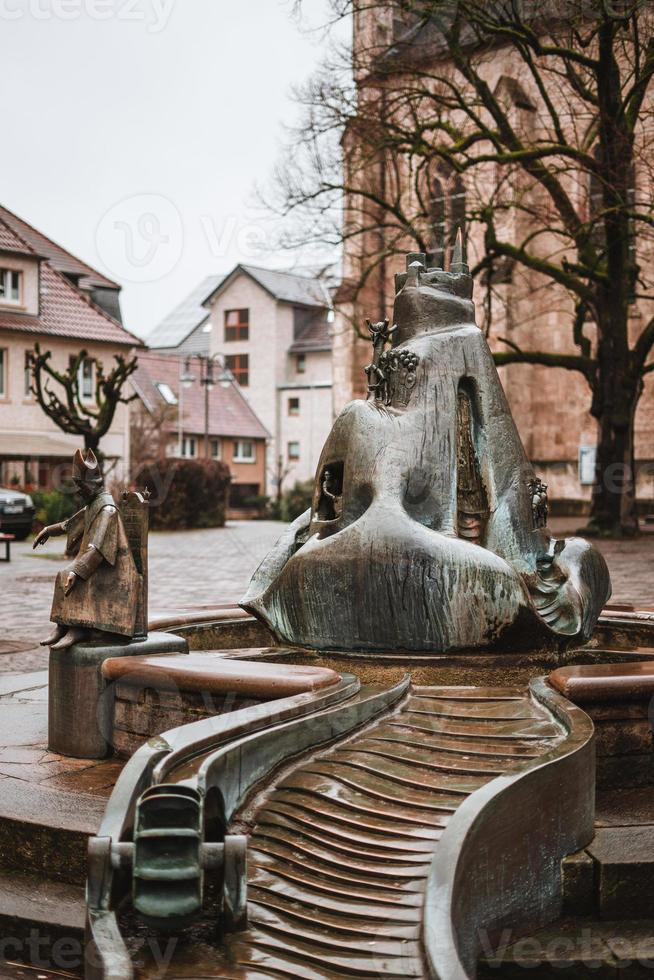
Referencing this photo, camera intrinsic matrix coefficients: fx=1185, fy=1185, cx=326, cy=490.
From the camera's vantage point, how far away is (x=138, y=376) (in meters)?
53.2

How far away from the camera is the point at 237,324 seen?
6100 cm

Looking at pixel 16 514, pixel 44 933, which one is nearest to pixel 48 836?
pixel 44 933

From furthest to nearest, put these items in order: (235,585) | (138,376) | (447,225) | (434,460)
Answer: (138,376)
(447,225)
(235,585)
(434,460)

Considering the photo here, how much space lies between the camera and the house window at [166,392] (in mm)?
52625

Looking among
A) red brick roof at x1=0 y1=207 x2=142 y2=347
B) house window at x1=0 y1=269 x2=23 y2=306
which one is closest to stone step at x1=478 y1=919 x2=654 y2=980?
red brick roof at x1=0 y1=207 x2=142 y2=347

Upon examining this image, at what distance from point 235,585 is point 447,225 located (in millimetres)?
15550

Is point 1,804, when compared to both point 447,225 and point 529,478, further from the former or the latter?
point 447,225

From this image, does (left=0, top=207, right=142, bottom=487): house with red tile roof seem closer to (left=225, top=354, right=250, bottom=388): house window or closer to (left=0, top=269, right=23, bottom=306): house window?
(left=0, top=269, right=23, bottom=306): house window

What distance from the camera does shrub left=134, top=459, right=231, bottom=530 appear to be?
1287 inches


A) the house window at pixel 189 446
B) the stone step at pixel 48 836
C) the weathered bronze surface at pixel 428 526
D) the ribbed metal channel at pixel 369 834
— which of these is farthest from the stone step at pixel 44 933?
the house window at pixel 189 446

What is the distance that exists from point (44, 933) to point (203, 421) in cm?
4998

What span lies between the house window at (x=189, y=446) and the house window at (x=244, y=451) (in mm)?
2403

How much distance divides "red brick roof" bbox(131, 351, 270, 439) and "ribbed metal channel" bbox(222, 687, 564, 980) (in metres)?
45.9

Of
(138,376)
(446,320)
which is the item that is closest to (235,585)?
(446,320)
